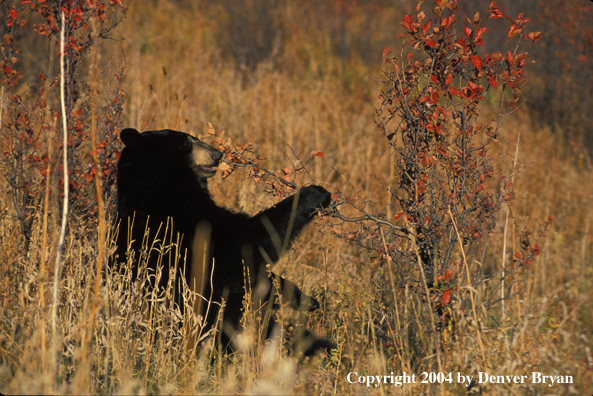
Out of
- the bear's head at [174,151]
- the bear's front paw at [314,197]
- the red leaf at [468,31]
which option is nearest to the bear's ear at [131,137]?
the bear's head at [174,151]

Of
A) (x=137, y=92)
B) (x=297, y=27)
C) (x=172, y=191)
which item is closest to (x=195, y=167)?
(x=172, y=191)

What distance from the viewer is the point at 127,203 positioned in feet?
9.95

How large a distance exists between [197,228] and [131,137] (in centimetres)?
71

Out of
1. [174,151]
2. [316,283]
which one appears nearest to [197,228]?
[174,151]

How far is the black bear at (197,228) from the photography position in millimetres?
2838

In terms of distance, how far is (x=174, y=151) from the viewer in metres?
3.19

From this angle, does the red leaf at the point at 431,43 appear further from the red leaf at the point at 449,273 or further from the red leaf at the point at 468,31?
the red leaf at the point at 449,273

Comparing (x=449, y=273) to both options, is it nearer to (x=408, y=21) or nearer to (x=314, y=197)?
(x=314, y=197)

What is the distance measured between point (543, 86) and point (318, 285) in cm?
804

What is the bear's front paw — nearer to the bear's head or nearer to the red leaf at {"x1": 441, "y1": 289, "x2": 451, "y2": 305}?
the bear's head

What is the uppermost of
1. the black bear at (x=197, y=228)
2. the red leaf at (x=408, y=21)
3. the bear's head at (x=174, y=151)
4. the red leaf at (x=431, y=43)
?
the red leaf at (x=408, y=21)

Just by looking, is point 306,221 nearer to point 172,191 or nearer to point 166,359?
point 172,191

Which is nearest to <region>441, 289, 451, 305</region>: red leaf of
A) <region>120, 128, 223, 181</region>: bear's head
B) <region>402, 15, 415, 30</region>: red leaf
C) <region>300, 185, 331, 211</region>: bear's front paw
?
<region>300, 185, 331, 211</region>: bear's front paw

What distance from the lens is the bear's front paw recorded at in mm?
2875
